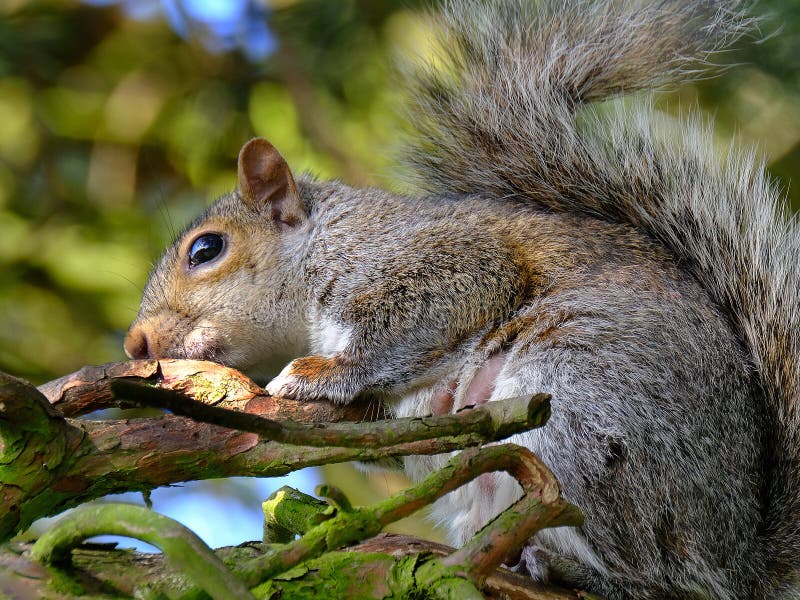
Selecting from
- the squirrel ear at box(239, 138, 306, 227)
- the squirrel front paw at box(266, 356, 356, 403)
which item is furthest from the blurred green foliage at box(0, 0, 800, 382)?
the squirrel front paw at box(266, 356, 356, 403)

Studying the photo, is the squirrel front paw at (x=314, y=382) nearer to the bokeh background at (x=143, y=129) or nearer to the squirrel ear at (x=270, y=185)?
the squirrel ear at (x=270, y=185)

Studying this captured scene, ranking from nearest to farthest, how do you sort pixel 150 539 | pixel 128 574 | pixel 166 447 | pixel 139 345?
pixel 150 539 < pixel 128 574 < pixel 166 447 < pixel 139 345

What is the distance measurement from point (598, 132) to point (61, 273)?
6.37ft

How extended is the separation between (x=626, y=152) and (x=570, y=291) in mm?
470

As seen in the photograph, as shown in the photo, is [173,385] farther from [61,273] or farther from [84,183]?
[84,183]

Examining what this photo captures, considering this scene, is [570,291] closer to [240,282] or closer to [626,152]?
[626,152]

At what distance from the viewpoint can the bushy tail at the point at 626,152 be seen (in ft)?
6.42

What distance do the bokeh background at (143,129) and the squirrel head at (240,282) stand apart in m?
0.53

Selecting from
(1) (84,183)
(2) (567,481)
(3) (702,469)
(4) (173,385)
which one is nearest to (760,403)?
(3) (702,469)

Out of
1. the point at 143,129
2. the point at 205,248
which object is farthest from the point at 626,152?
the point at 143,129

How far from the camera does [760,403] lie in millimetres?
1948

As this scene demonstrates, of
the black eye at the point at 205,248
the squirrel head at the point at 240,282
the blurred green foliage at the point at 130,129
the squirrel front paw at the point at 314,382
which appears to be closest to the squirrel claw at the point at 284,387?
the squirrel front paw at the point at 314,382

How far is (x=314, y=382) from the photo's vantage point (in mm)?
1975

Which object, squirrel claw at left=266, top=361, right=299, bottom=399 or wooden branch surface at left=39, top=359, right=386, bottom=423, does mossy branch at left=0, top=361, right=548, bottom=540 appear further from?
squirrel claw at left=266, top=361, right=299, bottom=399
